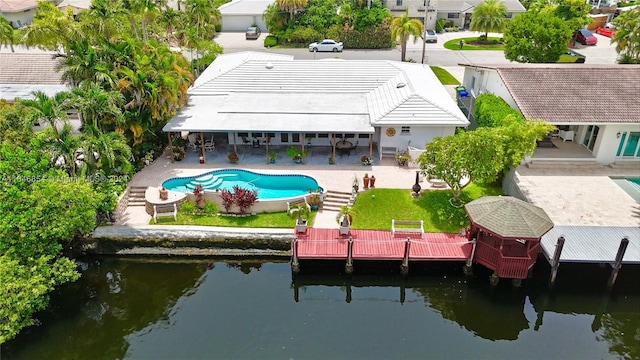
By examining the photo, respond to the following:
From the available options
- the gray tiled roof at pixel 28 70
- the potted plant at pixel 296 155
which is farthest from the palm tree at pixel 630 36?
the gray tiled roof at pixel 28 70

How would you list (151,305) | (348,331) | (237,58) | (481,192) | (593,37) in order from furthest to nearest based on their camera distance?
(593,37) → (237,58) → (481,192) → (151,305) → (348,331)

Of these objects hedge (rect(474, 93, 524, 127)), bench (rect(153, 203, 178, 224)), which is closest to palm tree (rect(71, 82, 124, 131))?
bench (rect(153, 203, 178, 224))

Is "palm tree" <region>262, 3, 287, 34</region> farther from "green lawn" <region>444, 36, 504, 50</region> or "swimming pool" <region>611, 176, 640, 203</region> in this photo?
"swimming pool" <region>611, 176, 640, 203</region>

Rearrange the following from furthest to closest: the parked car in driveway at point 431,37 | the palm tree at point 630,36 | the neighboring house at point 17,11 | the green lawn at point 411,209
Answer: the neighboring house at point 17,11 < the parked car in driveway at point 431,37 < the palm tree at point 630,36 < the green lawn at point 411,209

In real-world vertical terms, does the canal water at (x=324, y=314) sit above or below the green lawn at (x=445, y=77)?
below

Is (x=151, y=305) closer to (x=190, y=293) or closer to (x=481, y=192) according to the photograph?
(x=190, y=293)

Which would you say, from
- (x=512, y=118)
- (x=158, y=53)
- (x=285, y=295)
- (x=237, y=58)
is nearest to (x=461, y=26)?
(x=237, y=58)

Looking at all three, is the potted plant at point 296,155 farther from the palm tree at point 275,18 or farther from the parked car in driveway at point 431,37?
the parked car in driveway at point 431,37
